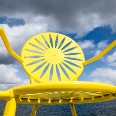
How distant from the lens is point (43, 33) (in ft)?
8.30

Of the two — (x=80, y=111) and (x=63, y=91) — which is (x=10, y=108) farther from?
(x=80, y=111)

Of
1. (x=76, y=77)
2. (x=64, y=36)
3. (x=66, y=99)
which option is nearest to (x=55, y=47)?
(x=64, y=36)

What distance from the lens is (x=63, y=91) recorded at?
1268mm

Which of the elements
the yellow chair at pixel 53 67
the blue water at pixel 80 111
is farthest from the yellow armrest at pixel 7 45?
the blue water at pixel 80 111

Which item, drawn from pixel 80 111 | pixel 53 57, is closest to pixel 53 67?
pixel 53 57

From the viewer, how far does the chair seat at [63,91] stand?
116cm

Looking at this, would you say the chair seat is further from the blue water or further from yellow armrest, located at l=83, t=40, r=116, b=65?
the blue water

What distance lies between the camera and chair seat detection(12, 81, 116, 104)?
3.81 ft

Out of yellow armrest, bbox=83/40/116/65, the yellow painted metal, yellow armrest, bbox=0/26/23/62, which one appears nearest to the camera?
the yellow painted metal

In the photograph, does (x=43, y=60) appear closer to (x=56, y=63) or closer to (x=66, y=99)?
(x=56, y=63)

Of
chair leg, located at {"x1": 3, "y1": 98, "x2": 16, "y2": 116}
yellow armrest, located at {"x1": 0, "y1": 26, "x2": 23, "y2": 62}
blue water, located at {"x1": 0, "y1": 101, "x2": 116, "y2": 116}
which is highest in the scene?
blue water, located at {"x1": 0, "y1": 101, "x2": 116, "y2": 116}

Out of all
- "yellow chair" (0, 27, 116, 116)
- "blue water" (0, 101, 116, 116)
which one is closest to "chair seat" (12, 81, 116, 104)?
"yellow chair" (0, 27, 116, 116)

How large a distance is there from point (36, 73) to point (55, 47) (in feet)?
1.23

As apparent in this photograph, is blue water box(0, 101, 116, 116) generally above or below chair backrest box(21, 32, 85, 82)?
above
